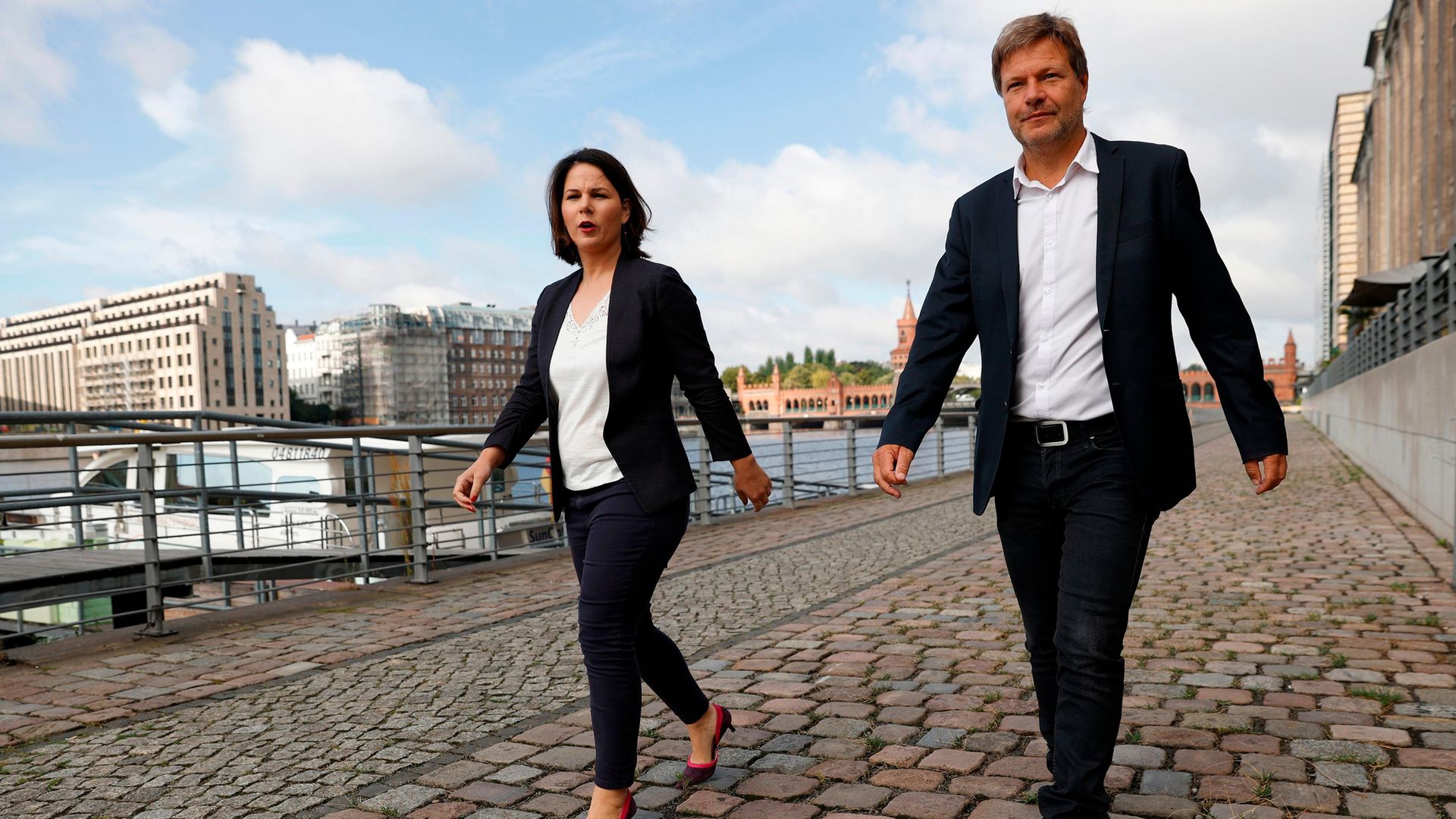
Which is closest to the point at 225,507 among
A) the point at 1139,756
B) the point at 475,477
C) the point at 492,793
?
the point at 492,793

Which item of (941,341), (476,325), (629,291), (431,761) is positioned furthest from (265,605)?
(476,325)

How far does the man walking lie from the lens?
247 centimetres

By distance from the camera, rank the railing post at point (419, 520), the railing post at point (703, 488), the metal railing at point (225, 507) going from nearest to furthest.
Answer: the metal railing at point (225, 507) → the railing post at point (419, 520) → the railing post at point (703, 488)

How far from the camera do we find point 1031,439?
260 cm

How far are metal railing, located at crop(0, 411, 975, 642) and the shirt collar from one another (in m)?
2.43

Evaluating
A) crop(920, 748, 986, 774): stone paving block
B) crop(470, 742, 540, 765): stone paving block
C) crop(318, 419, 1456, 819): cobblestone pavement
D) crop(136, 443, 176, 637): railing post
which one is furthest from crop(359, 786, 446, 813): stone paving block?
crop(136, 443, 176, 637): railing post

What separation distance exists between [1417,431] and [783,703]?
26.2 ft

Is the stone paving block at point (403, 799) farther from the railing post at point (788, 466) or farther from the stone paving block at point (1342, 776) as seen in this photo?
the railing post at point (788, 466)

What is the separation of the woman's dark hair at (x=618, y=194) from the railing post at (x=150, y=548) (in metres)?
3.91

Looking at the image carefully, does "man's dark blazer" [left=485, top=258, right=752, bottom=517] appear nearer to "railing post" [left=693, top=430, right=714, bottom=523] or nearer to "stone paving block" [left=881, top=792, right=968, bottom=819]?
"stone paving block" [left=881, top=792, right=968, bottom=819]

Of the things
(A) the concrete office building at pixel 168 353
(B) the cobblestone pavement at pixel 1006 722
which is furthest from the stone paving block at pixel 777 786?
(A) the concrete office building at pixel 168 353

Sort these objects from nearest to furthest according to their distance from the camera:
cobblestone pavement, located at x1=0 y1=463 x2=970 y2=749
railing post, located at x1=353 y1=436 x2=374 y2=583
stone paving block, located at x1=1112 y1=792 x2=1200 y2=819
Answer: stone paving block, located at x1=1112 y1=792 x2=1200 y2=819, cobblestone pavement, located at x1=0 y1=463 x2=970 y2=749, railing post, located at x1=353 y1=436 x2=374 y2=583

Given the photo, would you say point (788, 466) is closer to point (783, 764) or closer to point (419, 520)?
point (419, 520)

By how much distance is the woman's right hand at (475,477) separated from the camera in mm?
2961
